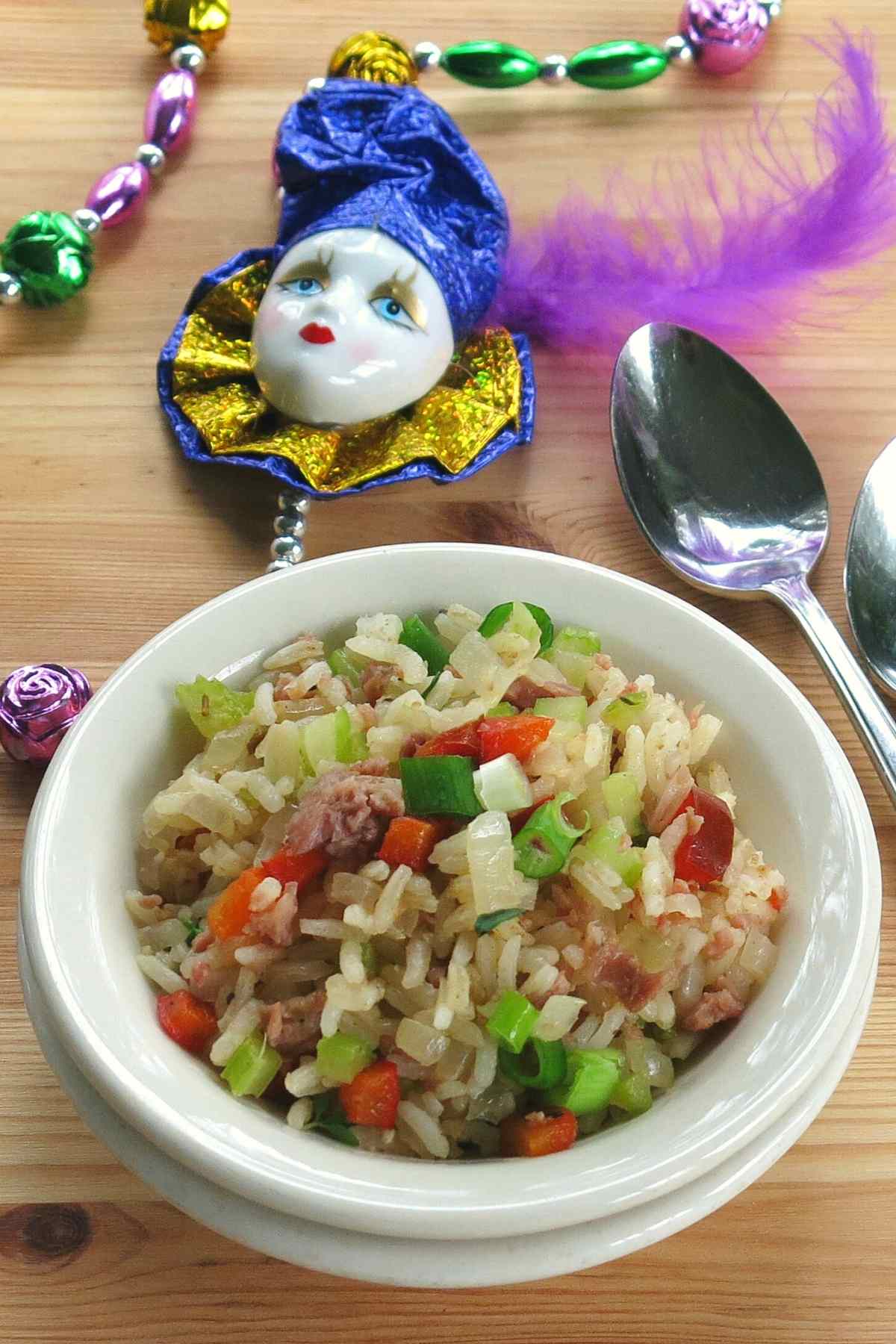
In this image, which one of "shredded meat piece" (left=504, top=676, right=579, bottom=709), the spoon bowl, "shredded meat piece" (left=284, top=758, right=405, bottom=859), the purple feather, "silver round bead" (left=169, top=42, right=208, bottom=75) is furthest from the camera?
"silver round bead" (left=169, top=42, right=208, bottom=75)

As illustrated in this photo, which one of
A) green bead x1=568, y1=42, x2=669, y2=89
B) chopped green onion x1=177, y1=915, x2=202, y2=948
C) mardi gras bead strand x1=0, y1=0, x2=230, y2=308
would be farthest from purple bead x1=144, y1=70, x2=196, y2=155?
chopped green onion x1=177, y1=915, x2=202, y2=948

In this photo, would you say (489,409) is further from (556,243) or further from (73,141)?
(73,141)

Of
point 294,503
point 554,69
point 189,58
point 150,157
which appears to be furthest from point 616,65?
point 294,503

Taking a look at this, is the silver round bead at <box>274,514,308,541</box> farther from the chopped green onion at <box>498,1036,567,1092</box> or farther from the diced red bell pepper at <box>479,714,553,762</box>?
the chopped green onion at <box>498,1036,567,1092</box>

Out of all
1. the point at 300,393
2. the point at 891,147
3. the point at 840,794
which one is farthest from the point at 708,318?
the point at 840,794

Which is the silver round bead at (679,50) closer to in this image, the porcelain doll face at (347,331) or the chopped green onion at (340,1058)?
the porcelain doll face at (347,331)

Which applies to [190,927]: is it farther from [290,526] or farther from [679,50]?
[679,50]
